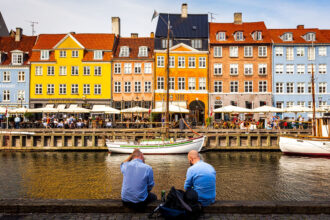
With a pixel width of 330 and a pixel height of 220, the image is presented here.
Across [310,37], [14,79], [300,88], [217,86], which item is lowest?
[300,88]

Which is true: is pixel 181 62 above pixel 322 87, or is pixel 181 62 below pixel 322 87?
above

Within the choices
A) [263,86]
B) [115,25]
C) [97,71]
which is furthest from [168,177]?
[115,25]

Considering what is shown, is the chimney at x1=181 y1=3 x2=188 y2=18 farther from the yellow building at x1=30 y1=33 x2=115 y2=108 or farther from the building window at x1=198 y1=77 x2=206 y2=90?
the yellow building at x1=30 y1=33 x2=115 y2=108

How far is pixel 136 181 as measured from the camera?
22.5 ft

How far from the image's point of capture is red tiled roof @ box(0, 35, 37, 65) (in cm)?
4678

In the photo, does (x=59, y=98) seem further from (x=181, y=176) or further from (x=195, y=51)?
(x=181, y=176)

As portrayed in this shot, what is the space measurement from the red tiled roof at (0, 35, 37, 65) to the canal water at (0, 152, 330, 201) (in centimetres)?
2429

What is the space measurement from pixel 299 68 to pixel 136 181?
44310 millimetres

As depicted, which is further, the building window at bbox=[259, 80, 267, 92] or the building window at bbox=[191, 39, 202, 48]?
the building window at bbox=[191, 39, 202, 48]

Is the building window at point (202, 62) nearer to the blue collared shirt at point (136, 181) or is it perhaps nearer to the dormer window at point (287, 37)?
the dormer window at point (287, 37)

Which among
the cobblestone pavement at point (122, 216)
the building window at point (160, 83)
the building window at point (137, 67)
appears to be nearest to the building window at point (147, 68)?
the building window at point (137, 67)

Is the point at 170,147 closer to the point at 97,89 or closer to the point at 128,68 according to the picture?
the point at 128,68

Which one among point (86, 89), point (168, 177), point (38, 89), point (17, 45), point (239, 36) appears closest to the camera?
point (168, 177)

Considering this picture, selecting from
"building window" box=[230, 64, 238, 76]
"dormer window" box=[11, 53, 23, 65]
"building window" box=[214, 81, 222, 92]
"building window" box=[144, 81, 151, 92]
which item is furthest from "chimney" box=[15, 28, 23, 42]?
"building window" box=[230, 64, 238, 76]
